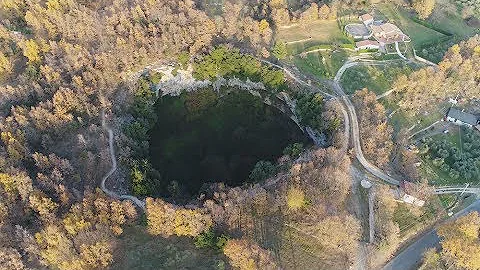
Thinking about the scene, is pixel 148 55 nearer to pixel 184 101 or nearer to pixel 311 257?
pixel 184 101

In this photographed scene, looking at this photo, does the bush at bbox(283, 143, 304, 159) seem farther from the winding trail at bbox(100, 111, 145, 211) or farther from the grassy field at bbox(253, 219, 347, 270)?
the winding trail at bbox(100, 111, 145, 211)

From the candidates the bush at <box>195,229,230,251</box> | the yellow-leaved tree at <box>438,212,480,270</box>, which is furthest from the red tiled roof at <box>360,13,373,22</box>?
the bush at <box>195,229,230,251</box>

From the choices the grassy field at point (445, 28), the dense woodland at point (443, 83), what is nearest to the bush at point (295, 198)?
the dense woodland at point (443, 83)

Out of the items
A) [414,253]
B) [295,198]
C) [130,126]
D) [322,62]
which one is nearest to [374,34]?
[322,62]

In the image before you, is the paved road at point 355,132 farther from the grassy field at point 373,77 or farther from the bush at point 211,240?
the bush at point 211,240

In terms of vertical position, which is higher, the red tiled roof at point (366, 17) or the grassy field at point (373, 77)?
the red tiled roof at point (366, 17)

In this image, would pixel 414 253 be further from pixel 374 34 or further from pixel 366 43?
pixel 374 34
